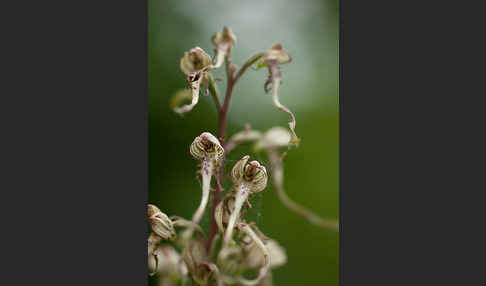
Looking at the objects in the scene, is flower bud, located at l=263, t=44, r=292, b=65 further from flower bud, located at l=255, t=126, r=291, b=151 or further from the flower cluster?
flower bud, located at l=255, t=126, r=291, b=151

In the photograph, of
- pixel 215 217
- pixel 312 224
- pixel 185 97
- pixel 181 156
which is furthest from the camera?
pixel 312 224

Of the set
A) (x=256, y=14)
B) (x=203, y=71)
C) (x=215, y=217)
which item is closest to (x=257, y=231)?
(x=215, y=217)

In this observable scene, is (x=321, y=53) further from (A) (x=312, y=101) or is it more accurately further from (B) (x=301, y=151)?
(B) (x=301, y=151)

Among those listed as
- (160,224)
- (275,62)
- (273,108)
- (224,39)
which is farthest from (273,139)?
(273,108)

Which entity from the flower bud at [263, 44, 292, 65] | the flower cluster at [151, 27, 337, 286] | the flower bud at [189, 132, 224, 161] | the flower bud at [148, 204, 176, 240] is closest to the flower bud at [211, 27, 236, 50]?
the flower cluster at [151, 27, 337, 286]

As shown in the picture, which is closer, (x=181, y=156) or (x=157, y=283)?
(x=157, y=283)

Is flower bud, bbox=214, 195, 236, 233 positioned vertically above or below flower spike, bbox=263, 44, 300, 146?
below

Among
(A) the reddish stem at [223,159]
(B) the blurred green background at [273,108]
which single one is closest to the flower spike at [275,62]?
(A) the reddish stem at [223,159]
